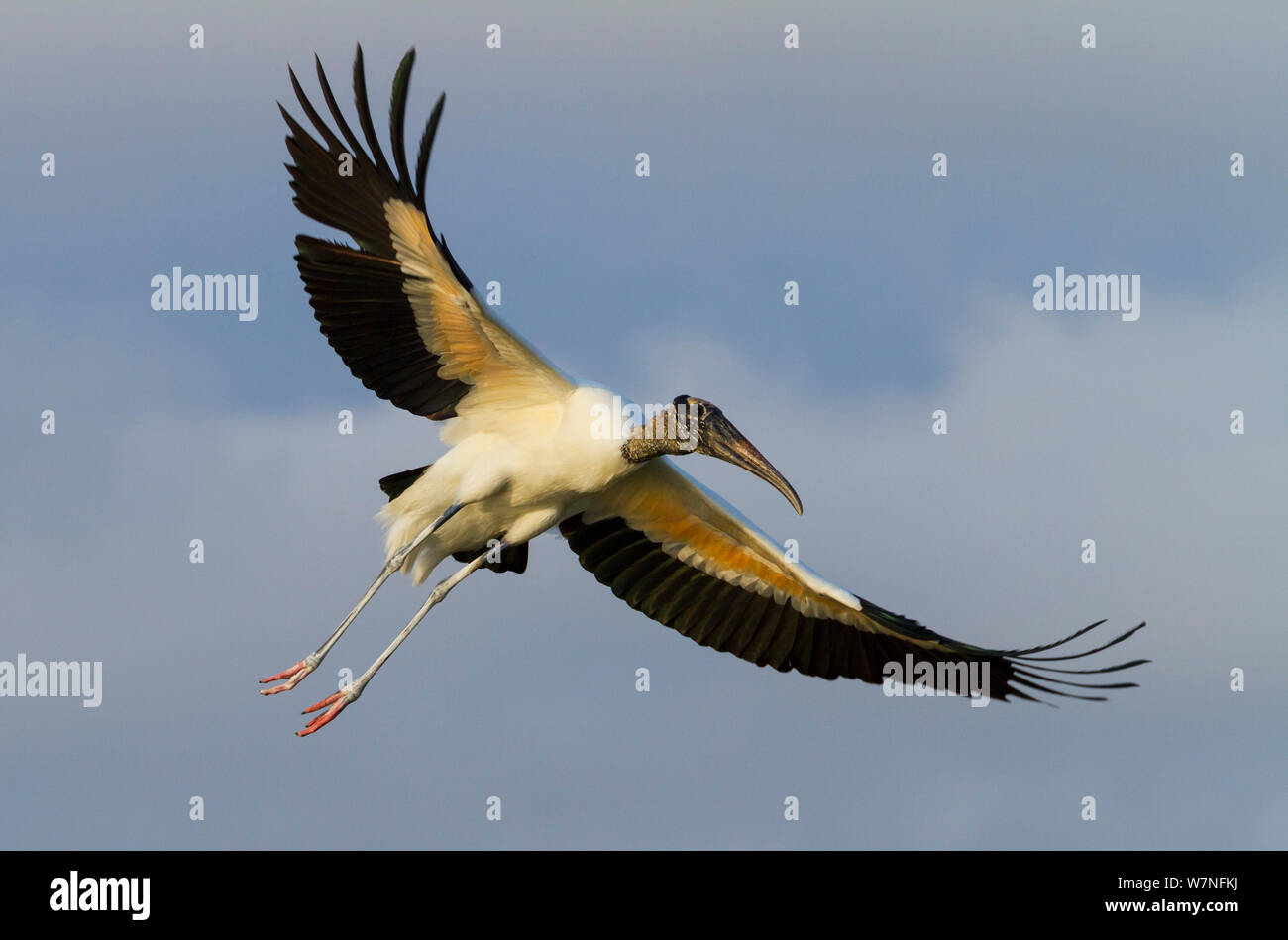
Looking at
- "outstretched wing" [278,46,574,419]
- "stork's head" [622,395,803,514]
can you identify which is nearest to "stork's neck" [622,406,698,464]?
"stork's head" [622,395,803,514]

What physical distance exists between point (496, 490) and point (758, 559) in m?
3.20

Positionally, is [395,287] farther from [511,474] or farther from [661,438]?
[661,438]

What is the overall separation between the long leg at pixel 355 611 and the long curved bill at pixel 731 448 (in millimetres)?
2470

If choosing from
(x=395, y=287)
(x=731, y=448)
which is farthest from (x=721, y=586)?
(x=395, y=287)

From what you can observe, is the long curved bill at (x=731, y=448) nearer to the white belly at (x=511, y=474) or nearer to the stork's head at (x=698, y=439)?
the stork's head at (x=698, y=439)

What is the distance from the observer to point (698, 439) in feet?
64.1

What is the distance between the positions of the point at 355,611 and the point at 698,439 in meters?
3.69

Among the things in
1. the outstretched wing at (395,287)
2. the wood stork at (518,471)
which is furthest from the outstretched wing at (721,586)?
the outstretched wing at (395,287)

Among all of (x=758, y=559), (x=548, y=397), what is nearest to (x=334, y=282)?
(x=548, y=397)

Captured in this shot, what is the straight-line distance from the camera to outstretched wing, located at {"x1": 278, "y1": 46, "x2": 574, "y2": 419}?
715 inches

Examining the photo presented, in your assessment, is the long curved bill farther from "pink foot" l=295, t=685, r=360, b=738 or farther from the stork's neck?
"pink foot" l=295, t=685, r=360, b=738

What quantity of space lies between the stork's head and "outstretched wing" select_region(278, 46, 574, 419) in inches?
34.8

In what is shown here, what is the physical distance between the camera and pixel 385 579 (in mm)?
19984
